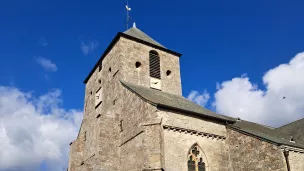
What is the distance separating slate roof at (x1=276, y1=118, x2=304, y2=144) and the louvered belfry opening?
1189 cm

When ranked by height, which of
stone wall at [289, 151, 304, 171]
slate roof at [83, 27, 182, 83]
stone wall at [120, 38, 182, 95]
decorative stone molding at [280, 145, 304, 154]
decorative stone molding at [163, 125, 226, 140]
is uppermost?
slate roof at [83, 27, 182, 83]

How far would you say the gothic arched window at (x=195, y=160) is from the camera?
18922 millimetres

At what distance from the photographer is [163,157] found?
17.4m

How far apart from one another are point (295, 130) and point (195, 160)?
11.2 m

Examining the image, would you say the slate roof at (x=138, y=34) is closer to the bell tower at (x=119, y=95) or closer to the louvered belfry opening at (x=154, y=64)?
the bell tower at (x=119, y=95)

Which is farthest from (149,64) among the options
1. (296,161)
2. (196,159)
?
(296,161)

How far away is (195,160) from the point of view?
63.0ft

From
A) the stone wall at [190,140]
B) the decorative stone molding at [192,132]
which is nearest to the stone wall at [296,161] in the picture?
the stone wall at [190,140]

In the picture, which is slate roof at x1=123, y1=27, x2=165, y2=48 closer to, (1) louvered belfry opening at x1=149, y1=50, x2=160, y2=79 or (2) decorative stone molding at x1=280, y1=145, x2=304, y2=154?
(1) louvered belfry opening at x1=149, y1=50, x2=160, y2=79

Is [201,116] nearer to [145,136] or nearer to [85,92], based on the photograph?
[145,136]

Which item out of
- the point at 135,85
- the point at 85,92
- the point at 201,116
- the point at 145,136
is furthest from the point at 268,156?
the point at 85,92

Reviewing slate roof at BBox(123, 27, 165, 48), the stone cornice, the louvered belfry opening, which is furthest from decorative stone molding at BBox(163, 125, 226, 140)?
slate roof at BBox(123, 27, 165, 48)

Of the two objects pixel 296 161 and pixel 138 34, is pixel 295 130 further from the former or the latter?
pixel 138 34

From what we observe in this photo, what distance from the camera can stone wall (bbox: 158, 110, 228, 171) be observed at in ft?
59.7
